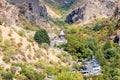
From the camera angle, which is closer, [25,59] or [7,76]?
[7,76]

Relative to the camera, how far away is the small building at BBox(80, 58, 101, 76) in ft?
264

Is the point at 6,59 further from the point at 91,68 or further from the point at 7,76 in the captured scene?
the point at 91,68

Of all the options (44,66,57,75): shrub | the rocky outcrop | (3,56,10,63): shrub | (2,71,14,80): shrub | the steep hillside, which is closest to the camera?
(2,71,14,80): shrub

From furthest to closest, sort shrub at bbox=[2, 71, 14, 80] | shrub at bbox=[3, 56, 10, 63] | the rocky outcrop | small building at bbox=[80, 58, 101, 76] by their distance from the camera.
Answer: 1. the rocky outcrop
2. small building at bbox=[80, 58, 101, 76]
3. shrub at bbox=[3, 56, 10, 63]
4. shrub at bbox=[2, 71, 14, 80]

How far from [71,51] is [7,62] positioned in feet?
101

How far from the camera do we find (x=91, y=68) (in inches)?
3332

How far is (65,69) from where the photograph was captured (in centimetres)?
7594

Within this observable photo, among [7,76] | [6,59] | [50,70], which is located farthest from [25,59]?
[7,76]

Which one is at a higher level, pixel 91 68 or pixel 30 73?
pixel 30 73

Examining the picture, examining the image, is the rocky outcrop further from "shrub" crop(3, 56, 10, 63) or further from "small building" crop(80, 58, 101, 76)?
"shrub" crop(3, 56, 10, 63)

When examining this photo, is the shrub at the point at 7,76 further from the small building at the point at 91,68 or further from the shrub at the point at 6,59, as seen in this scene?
the small building at the point at 91,68

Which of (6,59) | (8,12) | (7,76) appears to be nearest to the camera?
(7,76)

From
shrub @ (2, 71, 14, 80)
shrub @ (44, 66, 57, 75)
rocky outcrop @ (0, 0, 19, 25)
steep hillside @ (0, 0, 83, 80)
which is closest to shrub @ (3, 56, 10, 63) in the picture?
steep hillside @ (0, 0, 83, 80)

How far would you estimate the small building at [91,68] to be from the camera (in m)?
80.6
